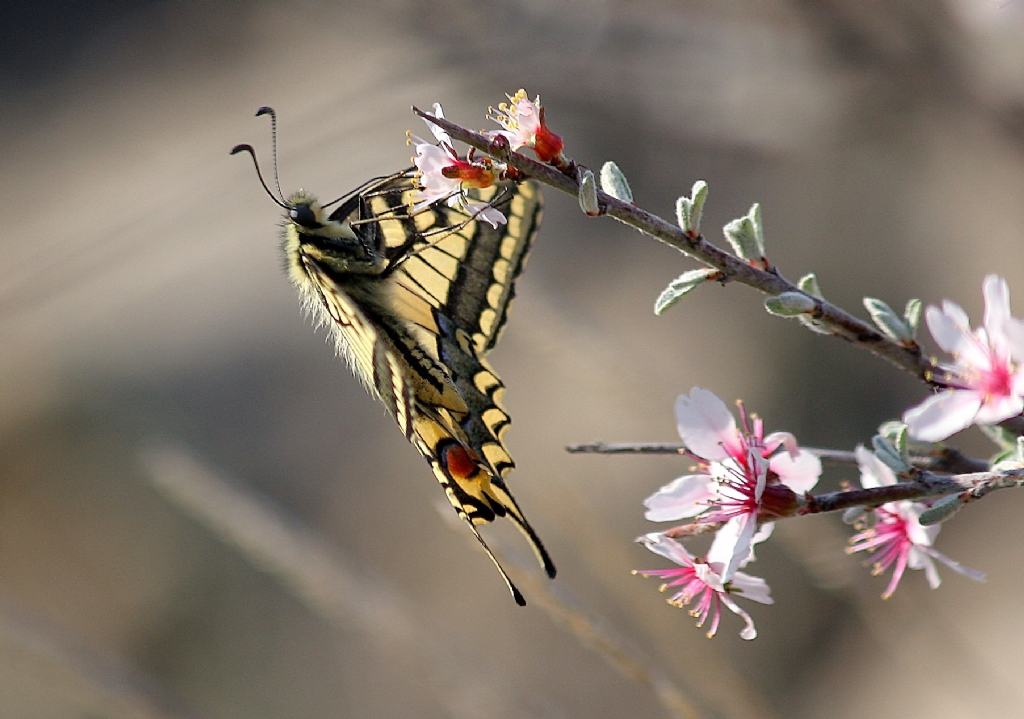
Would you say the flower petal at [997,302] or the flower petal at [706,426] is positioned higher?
the flower petal at [706,426]

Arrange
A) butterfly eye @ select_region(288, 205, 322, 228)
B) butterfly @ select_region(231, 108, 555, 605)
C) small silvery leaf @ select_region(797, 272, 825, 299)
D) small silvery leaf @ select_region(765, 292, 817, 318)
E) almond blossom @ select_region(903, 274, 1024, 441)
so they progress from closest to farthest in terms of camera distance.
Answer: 1. almond blossom @ select_region(903, 274, 1024, 441)
2. small silvery leaf @ select_region(765, 292, 817, 318)
3. small silvery leaf @ select_region(797, 272, 825, 299)
4. butterfly @ select_region(231, 108, 555, 605)
5. butterfly eye @ select_region(288, 205, 322, 228)

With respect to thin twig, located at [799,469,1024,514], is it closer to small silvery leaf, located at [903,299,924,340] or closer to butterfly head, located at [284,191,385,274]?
small silvery leaf, located at [903,299,924,340]

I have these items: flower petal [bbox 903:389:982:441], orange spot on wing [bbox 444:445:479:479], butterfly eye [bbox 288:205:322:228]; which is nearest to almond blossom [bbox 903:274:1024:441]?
flower petal [bbox 903:389:982:441]

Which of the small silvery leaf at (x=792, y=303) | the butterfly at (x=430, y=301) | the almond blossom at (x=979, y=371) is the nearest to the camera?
the almond blossom at (x=979, y=371)

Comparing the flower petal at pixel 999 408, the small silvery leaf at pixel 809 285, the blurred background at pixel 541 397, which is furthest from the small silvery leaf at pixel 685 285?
the blurred background at pixel 541 397

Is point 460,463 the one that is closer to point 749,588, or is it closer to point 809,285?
point 749,588

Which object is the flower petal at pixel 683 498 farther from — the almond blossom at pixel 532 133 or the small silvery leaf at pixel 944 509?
the almond blossom at pixel 532 133

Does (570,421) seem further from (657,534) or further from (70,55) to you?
(70,55)
